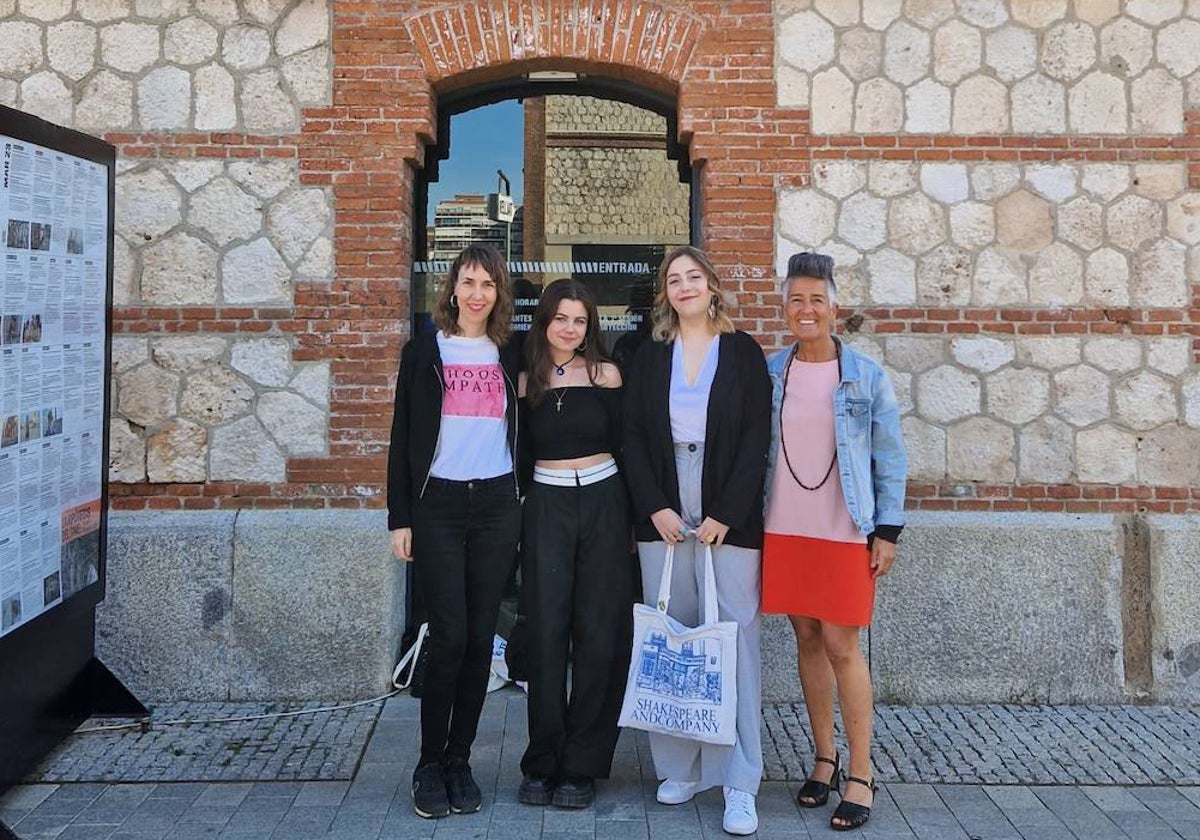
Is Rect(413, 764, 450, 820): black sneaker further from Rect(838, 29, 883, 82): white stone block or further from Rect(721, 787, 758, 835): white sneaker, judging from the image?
Rect(838, 29, 883, 82): white stone block

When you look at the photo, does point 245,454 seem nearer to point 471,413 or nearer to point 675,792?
point 471,413

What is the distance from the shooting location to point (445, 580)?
384 centimetres

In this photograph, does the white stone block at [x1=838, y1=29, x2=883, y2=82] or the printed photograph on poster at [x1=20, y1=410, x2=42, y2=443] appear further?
the white stone block at [x1=838, y1=29, x2=883, y2=82]

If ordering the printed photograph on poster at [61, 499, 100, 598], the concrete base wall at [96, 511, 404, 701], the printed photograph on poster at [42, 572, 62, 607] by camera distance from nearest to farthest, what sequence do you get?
the printed photograph on poster at [42, 572, 62, 607] < the printed photograph on poster at [61, 499, 100, 598] < the concrete base wall at [96, 511, 404, 701]

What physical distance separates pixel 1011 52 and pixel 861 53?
0.82 m

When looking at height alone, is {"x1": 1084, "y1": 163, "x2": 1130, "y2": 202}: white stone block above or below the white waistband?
above

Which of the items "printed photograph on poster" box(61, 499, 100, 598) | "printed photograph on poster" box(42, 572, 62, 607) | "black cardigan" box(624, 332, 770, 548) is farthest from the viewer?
"printed photograph on poster" box(61, 499, 100, 598)

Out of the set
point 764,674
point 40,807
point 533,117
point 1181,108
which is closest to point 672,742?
point 764,674

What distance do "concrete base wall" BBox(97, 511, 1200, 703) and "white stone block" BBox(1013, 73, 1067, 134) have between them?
2179 millimetres

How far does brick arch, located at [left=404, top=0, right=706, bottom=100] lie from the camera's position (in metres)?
5.40

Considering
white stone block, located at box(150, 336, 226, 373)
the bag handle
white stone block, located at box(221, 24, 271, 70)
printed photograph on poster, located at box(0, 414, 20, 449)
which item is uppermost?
white stone block, located at box(221, 24, 271, 70)

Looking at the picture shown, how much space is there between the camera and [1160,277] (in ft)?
17.7

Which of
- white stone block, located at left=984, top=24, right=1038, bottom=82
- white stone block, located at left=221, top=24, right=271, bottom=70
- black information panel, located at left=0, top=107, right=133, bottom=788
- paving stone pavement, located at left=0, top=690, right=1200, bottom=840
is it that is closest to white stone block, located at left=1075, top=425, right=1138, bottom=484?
paving stone pavement, located at left=0, top=690, right=1200, bottom=840

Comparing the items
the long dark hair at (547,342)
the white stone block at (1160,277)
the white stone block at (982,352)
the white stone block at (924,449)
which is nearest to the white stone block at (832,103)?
the white stone block at (982,352)
